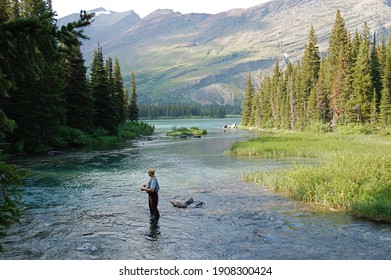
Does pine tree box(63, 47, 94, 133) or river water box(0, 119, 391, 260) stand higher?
pine tree box(63, 47, 94, 133)

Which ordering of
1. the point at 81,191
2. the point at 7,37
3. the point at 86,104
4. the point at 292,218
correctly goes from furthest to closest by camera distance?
the point at 86,104, the point at 81,191, the point at 292,218, the point at 7,37

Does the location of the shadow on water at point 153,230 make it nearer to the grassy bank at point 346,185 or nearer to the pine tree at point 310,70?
the grassy bank at point 346,185

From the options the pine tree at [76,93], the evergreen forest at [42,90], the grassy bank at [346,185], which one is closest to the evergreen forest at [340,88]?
the evergreen forest at [42,90]

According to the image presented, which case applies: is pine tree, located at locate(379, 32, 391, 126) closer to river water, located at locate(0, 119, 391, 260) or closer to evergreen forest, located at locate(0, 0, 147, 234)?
river water, located at locate(0, 119, 391, 260)

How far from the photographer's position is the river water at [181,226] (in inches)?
455

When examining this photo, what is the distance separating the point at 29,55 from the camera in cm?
727

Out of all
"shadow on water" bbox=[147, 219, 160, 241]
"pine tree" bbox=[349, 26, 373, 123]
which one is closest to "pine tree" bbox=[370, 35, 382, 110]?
"pine tree" bbox=[349, 26, 373, 123]

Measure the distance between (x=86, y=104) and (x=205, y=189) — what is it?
123 feet

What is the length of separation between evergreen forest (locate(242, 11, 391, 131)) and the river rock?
157 ft

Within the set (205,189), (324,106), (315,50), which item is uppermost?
(315,50)

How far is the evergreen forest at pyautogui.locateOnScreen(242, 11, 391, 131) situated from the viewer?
61.6 m

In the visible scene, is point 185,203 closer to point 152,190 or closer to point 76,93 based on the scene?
point 152,190
